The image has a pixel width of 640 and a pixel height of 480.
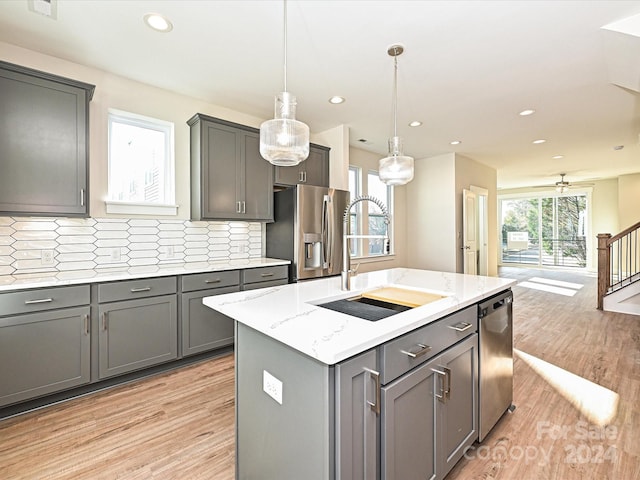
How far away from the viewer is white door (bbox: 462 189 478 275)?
5.67 m

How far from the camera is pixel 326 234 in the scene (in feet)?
12.1

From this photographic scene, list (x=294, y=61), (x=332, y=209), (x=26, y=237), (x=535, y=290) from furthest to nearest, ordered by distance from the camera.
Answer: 1. (x=535, y=290)
2. (x=332, y=209)
3. (x=294, y=61)
4. (x=26, y=237)

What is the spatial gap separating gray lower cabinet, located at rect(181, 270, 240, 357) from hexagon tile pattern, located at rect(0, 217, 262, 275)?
59cm

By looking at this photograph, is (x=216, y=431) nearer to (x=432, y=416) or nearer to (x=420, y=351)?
(x=432, y=416)

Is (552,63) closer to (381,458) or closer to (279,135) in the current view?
(279,135)

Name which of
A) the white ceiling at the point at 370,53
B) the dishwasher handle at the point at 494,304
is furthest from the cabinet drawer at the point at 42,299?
the dishwasher handle at the point at 494,304

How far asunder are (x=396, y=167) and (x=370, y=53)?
101cm

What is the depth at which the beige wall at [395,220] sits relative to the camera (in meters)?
5.38

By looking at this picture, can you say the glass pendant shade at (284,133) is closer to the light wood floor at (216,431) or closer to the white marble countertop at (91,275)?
the white marble countertop at (91,275)

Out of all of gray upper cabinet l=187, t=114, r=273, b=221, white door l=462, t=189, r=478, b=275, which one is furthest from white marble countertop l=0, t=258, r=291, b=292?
white door l=462, t=189, r=478, b=275

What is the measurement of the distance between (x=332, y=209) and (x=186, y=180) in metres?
1.69

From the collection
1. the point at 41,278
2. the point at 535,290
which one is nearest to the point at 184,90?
the point at 41,278

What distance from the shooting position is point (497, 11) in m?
2.03

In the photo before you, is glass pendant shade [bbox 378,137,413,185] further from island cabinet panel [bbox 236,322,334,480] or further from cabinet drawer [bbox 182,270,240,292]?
cabinet drawer [bbox 182,270,240,292]
